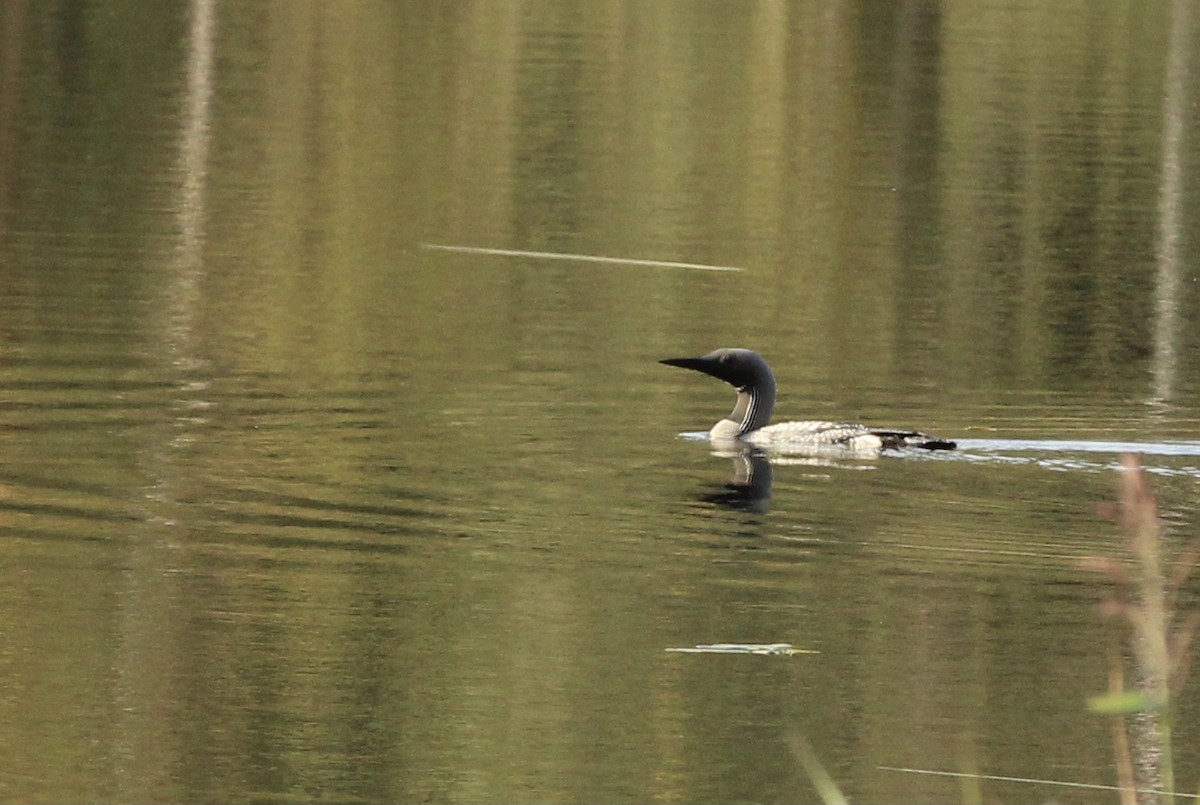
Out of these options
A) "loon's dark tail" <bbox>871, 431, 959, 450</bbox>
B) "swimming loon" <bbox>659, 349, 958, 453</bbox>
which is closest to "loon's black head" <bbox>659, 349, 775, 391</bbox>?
"swimming loon" <bbox>659, 349, 958, 453</bbox>

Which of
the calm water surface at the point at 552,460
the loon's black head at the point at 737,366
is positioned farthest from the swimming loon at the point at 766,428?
the calm water surface at the point at 552,460

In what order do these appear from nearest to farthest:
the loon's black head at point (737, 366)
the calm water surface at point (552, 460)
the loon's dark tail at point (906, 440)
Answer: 1. the calm water surface at point (552, 460)
2. the loon's dark tail at point (906, 440)
3. the loon's black head at point (737, 366)

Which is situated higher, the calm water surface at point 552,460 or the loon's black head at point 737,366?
the loon's black head at point 737,366

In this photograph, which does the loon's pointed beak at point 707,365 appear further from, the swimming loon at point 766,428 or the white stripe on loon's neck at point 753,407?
the white stripe on loon's neck at point 753,407

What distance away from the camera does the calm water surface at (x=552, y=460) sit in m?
9.67

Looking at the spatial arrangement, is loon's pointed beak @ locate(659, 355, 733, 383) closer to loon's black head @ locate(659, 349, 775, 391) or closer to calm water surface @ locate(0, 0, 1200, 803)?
loon's black head @ locate(659, 349, 775, 391)

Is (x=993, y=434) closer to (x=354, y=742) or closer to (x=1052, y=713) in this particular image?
(x=1052, y=713)

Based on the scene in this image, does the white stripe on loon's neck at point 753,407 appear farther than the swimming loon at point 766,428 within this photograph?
Yes

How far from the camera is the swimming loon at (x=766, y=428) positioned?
49.1ft

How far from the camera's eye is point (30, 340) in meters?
18.3

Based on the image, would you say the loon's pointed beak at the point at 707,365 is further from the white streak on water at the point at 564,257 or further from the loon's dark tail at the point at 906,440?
Answer: the white streak on water at the point at 564,257

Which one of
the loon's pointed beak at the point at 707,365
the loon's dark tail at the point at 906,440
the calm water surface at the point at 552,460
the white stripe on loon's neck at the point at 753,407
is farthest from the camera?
the loon's pointed beak at the point at 707,365

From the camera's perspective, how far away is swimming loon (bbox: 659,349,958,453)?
589 inches

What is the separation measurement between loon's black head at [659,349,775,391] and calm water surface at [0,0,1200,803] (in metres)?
0.37
